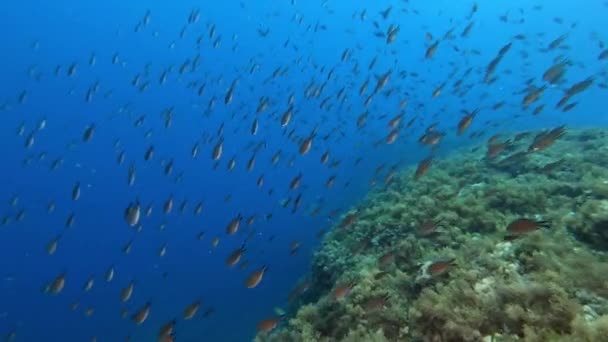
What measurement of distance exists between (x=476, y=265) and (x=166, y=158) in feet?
52.2

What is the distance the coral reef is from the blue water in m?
4.67

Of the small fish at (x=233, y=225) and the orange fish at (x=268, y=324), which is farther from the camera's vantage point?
the small fish at (x=233, y=225)

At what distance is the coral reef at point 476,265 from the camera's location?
3.83 m

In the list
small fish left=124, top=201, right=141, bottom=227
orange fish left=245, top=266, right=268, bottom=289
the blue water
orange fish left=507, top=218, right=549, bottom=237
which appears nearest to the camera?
orange fish left=507, top=218, right=549, bottom=237

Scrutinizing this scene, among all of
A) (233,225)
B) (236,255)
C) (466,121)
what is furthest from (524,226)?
(233,225)

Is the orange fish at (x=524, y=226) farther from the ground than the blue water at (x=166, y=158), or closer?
closer

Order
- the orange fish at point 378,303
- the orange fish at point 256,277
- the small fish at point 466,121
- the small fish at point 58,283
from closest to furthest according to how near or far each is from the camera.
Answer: the orange fish at point 378,303 < the orange fish at point 256,277 < the small fish at point 466,121 < the small fish at point 58,283

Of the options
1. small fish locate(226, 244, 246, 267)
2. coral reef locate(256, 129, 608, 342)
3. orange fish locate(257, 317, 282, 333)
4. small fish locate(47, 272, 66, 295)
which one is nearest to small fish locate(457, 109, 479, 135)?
coral reef locate(256, 129, 608, 342)

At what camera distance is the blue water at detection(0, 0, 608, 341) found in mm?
25344

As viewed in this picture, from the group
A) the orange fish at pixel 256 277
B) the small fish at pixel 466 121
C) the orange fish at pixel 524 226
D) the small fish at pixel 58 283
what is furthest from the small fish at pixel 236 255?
the small fish at pixel 466 121

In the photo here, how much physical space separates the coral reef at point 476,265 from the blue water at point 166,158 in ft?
15.3

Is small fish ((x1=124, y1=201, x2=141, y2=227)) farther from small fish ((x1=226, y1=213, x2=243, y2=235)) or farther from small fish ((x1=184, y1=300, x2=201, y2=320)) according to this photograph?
small fish ((x1=184, y1=300, x2=201, y2=320))

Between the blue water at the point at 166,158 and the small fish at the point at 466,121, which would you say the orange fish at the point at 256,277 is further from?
the blue water at the point at 166,158

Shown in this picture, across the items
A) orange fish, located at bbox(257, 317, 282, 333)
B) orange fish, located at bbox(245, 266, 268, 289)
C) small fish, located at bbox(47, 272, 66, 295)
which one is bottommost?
orange fish, located at bbox(257, 317, 282, 333)
